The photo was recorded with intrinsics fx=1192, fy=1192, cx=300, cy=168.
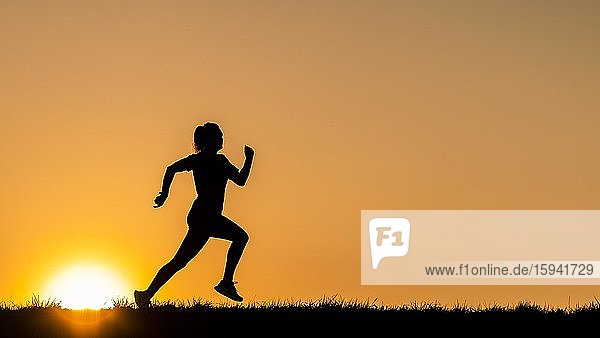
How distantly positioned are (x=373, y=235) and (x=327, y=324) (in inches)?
468

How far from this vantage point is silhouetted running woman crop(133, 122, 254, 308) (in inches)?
631

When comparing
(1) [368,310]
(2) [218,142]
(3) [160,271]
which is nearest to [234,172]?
(2) [218,142]

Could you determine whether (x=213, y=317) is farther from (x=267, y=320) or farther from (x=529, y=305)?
(x=529, y=305)

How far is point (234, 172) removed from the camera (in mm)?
16094


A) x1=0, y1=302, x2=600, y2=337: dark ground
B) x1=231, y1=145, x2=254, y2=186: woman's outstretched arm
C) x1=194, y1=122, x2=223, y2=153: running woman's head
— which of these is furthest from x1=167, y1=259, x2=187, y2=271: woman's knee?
x1=194, y1=122, x2=223, y2=153: running woman's head

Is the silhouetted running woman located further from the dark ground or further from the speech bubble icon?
the speech bubble icon

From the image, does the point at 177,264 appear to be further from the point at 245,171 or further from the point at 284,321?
the point at 284,321

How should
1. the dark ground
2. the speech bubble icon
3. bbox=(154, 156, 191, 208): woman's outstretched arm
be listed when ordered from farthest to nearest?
the speech bubble icon
bbox=(154, 156, 191, 208): woman's outstretched arm
the dark ground

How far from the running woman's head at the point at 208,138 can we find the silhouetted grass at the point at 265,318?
6.86ft

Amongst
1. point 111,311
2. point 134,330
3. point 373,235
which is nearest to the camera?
point 134,330

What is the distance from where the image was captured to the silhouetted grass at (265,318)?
13.4 meters

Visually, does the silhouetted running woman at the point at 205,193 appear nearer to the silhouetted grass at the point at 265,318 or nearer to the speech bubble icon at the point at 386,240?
the silhouetted grass at the point at 265,318

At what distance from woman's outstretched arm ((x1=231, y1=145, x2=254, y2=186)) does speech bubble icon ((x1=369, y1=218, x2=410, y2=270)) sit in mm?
9454

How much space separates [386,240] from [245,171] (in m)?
10.4
